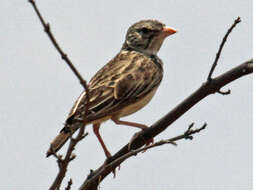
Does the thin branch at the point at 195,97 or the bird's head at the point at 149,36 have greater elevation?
the bird's head at the point at 149,36

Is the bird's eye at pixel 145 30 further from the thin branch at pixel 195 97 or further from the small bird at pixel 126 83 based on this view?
the thin branch at pixel 195 97

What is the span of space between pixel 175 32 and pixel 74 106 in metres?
3.04

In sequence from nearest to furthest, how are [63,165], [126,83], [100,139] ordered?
1. [63,165]
2. [126,83]
3. [100,139]

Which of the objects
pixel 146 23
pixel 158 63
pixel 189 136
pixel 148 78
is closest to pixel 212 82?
pixel 189 136

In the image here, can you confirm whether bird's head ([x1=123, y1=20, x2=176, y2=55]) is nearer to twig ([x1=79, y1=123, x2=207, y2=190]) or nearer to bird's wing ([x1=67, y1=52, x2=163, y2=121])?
bird's wing ([x1=67, y1=52, x2=163, y2=121])

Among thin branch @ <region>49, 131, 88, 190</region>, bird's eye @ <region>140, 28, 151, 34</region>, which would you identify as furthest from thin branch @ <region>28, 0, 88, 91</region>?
bird's eye @ <region>140, 28, 151, 34</region>

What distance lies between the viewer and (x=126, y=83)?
28.6 feet

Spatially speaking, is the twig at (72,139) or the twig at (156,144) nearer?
the twig at (72,139)

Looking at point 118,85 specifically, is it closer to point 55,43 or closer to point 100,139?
point 100,139

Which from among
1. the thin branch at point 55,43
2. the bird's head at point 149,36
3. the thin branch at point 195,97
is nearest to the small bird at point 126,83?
the bird's head at point 149,36

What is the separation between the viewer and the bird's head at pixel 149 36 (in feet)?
34.9

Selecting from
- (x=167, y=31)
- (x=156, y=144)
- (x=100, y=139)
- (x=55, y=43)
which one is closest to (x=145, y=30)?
(x=167, y=31)

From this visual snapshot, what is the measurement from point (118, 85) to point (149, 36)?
2.60m

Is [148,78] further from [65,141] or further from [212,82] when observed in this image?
[212,82]
